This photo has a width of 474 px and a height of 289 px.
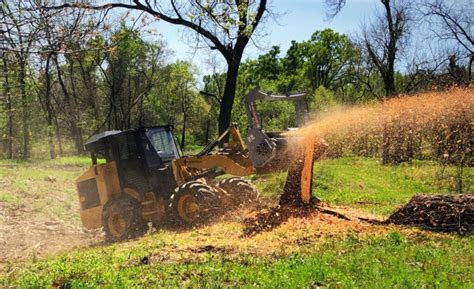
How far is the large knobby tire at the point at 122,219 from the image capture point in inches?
516

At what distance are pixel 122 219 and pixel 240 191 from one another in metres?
3.30

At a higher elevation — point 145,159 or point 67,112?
point 67,112

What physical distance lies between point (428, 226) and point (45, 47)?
7.41 m

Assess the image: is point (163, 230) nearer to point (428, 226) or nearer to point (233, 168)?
point (233, 168)

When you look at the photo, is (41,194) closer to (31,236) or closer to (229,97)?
(31,236)

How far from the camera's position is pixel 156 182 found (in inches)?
519

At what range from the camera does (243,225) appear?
35.7ft

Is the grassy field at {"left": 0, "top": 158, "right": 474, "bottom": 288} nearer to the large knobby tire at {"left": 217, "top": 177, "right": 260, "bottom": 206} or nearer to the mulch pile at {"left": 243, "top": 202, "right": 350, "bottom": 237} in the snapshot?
the mulch pile at {"left": 243, "top": 202, "right": 350, "bottom": 237}

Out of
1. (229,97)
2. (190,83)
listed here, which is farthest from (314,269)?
(190,83)

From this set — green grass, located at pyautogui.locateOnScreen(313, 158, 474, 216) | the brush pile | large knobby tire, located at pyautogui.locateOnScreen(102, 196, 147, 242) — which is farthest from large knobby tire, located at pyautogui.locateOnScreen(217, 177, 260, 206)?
the brush pile

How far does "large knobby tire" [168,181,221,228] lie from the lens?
39.0 feet

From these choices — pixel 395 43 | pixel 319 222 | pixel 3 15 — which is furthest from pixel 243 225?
pixel 395 43

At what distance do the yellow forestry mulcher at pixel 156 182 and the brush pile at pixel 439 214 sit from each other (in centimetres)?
338

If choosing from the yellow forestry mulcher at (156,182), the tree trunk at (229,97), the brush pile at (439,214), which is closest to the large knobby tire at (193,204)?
the yellow forestry mulcher at (156,182)
